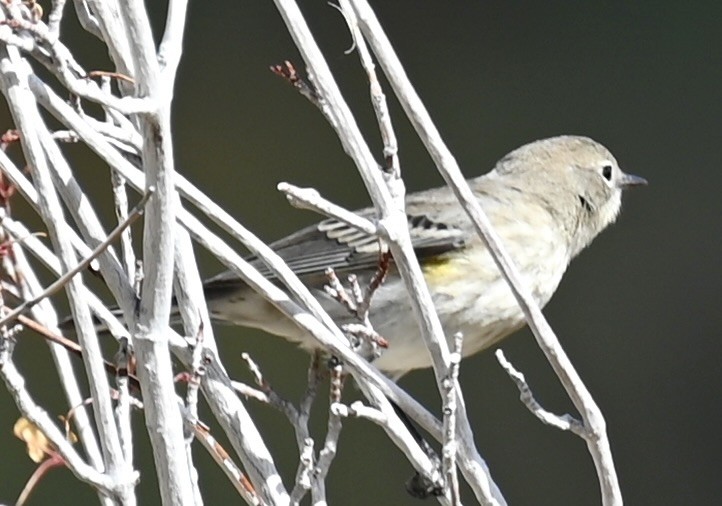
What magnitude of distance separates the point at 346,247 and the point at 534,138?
165 cm

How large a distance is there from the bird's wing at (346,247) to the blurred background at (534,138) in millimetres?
1370

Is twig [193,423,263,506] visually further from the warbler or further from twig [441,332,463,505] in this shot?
the warbler

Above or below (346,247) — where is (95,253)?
above

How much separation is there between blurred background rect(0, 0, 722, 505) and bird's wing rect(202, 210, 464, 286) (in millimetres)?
1370

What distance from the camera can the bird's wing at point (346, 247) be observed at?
3201 millimetres

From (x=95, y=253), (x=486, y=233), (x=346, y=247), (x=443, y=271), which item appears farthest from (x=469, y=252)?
(x=95, y=253)

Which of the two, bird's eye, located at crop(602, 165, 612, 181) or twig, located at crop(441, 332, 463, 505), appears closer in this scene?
twig, located at crop(441, 332, 463, 505)

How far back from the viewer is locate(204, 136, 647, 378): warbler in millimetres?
3082

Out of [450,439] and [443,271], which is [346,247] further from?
[450,439]

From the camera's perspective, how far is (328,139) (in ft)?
15.9

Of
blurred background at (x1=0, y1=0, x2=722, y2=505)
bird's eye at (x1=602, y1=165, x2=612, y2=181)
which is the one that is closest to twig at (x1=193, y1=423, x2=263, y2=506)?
bird's eye at (x1=602, y1=165, x2=612, y2=181)

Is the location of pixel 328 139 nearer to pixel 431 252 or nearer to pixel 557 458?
pixel 557 458

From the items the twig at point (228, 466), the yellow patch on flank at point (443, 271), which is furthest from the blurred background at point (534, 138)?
the twig at point (228, 466)

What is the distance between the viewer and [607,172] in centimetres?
367
